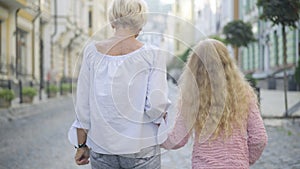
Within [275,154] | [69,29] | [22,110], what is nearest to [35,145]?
[275,154]

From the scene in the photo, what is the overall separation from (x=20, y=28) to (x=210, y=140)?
24584 millimetres

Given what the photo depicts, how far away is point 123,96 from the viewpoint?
7.52 ft

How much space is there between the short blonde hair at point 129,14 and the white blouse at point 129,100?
0.44 feet

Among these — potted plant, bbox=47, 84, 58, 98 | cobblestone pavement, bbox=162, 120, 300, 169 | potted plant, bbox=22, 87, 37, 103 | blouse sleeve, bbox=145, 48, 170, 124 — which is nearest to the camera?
blouse sleeve, bbox=145, 48, 170, 124

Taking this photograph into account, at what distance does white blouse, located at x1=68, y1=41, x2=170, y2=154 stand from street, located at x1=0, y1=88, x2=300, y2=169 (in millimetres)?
2374

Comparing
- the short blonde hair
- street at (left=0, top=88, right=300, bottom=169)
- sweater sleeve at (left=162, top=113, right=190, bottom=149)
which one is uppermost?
the short blonde hair

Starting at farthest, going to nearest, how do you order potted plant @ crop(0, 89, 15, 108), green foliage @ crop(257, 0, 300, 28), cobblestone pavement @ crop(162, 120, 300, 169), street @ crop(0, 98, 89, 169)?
potted plant @ crop(0, 89, 15, 108), green foliage @ crop(257, 0, 300, 28), street @ crop(0, 98, 89, 169), cobblestone pavement @ crop(162, 120, 300, 169)

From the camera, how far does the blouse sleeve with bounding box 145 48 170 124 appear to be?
229 centimetres

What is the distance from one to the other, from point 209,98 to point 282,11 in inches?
384

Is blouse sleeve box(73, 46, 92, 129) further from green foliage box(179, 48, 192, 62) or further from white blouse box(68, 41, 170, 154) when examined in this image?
green foliage box(179, 48, 192, 62)

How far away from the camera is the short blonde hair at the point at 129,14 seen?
242 cm

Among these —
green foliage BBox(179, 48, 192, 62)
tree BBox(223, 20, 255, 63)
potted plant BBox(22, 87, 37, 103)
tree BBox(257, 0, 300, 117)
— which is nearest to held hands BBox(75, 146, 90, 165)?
green foliage BBox(179, 48, 192, 62)

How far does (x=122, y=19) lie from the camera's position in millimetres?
2436

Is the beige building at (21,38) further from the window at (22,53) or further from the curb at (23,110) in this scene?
the curb at (23,110)
